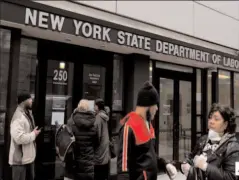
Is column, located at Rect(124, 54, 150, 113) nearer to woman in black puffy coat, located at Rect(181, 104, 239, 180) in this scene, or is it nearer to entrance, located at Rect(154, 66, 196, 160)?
entrance, located at Rect(154, 66, 196, 160)

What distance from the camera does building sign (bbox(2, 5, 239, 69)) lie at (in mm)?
4566

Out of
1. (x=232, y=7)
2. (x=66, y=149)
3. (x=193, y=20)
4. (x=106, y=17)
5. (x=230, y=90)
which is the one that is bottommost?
(x=66, y=149)

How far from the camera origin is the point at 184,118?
28.0 ft

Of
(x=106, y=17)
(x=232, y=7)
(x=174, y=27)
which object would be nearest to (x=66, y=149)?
(x=106, y=17)

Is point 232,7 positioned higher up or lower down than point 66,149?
higher up

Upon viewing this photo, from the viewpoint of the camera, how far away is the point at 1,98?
4941mm

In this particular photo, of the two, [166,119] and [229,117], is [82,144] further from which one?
[166,119]

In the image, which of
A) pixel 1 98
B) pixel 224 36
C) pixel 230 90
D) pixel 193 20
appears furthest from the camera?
pixel 230 90

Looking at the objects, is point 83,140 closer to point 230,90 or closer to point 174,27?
point 174,27

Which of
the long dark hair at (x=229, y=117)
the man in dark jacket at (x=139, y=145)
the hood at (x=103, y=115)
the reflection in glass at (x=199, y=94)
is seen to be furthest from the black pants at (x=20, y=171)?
the reflection in glass at (x=199, y=94)

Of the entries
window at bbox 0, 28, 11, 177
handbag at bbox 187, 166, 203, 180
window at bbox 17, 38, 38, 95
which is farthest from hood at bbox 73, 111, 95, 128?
handbag at bbox 187, 166, 203, 180

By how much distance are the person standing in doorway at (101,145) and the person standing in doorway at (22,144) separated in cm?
114

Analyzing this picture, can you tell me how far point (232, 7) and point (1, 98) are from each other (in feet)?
25.1

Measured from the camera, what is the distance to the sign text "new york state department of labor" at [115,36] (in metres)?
4.63
